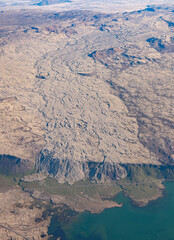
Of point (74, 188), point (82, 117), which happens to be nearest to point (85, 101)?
point (82, 117)

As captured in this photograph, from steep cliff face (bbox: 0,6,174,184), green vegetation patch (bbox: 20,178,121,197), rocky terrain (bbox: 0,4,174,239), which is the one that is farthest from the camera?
steep cliff face (bbox: 0,6,174,184)

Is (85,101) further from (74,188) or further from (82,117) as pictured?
(74,188)

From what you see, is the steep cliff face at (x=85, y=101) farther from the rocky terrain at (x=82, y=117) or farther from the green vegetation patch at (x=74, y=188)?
the green vegetation patch at (x=74, y=188)

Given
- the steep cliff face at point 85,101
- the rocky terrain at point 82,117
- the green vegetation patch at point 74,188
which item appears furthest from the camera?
the steep cliff face at point 85,101

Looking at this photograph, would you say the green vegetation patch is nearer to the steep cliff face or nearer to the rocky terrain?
the rocky terrain

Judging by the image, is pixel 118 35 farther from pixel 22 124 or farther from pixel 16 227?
pixel 16 227

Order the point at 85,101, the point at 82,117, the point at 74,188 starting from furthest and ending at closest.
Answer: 1. the point at 85,101
2. the point at 82,117
3. the point at 74,188

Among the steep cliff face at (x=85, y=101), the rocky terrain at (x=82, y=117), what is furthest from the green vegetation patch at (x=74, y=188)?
the steep cliff face at (x=85, y=101)

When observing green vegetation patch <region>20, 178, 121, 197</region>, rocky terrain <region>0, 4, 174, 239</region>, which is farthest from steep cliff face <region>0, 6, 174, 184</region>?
green vegetation patch <region>20, 178, 121, 197</region>
